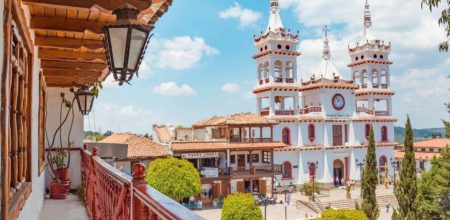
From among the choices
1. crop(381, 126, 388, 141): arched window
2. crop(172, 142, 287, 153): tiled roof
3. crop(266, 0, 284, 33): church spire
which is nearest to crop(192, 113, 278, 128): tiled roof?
crop(172, 142, 287, 153): tiled roof

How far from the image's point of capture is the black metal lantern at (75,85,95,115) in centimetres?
800

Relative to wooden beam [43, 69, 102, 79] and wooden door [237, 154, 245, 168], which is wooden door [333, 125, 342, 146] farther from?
wooden beam [43, 69, 102, 79]

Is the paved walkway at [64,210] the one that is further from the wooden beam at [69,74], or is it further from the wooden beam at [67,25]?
the wooden beam at [67,25]

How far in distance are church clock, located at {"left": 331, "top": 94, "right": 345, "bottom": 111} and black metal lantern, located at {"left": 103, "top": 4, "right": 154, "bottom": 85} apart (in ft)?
103

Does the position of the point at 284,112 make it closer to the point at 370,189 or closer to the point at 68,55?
the point at 370,189

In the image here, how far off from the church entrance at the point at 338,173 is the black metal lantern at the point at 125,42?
31889 millimetres

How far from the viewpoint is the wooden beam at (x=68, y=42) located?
519 cm

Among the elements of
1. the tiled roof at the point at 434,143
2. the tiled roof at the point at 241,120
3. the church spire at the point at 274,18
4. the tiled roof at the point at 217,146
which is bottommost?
the tiled roof at the point at 434,143

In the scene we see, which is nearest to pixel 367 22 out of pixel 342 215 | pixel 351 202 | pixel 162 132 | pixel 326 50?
pixel 326 50

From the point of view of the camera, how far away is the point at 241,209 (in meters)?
18.4

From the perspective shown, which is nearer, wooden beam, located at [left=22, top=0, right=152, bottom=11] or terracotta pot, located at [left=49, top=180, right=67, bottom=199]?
wooden beam, located at [left=22, top=0, right=152, bottom=11]

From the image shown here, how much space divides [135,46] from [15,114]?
1.06 meters

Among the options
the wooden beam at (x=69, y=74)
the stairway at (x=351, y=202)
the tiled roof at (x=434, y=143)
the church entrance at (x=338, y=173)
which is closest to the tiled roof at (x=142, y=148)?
the stairway at (x=351, y=202)

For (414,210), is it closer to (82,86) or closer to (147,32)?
(82,86)
